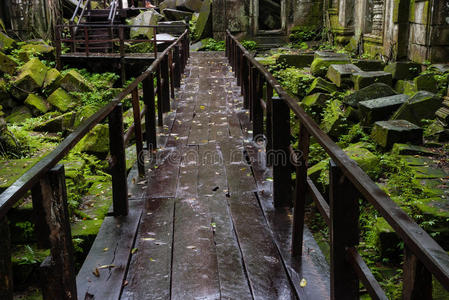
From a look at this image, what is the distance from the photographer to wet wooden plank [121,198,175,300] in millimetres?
3002

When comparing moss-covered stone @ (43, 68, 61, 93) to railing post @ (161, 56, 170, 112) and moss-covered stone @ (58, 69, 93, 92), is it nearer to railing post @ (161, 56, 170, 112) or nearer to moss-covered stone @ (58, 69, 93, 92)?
moss-covered stone @ (58, 69, 93, 92)

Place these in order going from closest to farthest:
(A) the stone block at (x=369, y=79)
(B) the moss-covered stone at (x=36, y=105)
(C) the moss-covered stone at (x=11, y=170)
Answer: (C) the moss-covered stone at (x=11, y=170) < (A) the stone block at (x=369, y=79) < (B) the moss-covered stone at (x=36, y=105)

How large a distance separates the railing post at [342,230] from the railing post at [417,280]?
77cm

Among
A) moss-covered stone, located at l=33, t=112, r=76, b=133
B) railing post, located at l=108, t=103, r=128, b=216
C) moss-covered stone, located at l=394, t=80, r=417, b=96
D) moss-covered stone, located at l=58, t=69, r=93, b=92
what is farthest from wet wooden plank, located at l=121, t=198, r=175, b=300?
moss-covered stone, located at l=58, t=69, r=93, b=92

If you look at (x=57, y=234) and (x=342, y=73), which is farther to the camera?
(x=342, y=73)

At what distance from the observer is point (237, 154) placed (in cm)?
589

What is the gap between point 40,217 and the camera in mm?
2250

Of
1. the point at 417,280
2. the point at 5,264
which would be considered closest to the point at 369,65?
the point at 417,280

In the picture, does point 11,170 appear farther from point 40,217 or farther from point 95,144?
point 40,217

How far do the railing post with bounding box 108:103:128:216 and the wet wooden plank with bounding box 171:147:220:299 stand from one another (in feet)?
1.55

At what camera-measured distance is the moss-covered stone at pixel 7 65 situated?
47.3ft

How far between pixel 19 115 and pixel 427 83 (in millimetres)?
10351

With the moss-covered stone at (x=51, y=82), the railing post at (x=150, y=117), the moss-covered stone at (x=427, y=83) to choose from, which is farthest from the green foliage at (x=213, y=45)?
the railing post at (x=150, y=117)

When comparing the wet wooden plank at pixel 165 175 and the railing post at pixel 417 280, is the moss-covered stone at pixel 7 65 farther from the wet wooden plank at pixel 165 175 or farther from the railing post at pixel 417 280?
the railing post at pixel 417 280
